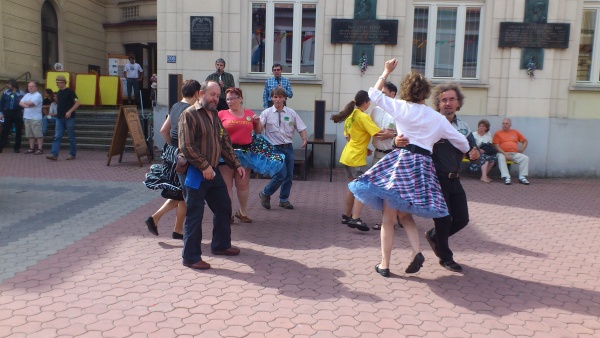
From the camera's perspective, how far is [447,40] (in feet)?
42.0

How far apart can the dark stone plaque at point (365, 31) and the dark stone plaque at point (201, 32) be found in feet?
9.20

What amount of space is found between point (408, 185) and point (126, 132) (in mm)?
8939

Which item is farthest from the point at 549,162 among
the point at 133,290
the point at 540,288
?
the point at 133,290

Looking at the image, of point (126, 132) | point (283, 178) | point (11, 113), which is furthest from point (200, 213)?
point (11, 113)

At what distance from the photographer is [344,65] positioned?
12344 millimetres

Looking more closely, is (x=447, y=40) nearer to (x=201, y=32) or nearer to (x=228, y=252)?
(x=201, y=32)

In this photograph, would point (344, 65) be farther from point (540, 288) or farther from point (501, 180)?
point (540, 288)

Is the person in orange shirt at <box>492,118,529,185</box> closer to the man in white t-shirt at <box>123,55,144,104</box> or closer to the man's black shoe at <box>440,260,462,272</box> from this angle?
the man's black shoe at <box>440,260,462,272</box>

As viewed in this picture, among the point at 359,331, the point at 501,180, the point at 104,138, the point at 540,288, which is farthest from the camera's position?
the point at 104,138

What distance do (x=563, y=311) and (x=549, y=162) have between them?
877 cm

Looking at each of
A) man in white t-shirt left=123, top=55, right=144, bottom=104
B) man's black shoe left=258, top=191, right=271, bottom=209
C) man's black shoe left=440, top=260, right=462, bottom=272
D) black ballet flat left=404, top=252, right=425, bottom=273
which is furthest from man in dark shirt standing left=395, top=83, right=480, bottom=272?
man in white t-shirt left=123, top=55, right=144, bottom=104

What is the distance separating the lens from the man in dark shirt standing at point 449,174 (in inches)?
199

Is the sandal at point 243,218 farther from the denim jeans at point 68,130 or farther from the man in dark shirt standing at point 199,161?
the denim jeans at point 68,130

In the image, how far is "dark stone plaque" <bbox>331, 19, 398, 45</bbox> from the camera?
12.2 meters
